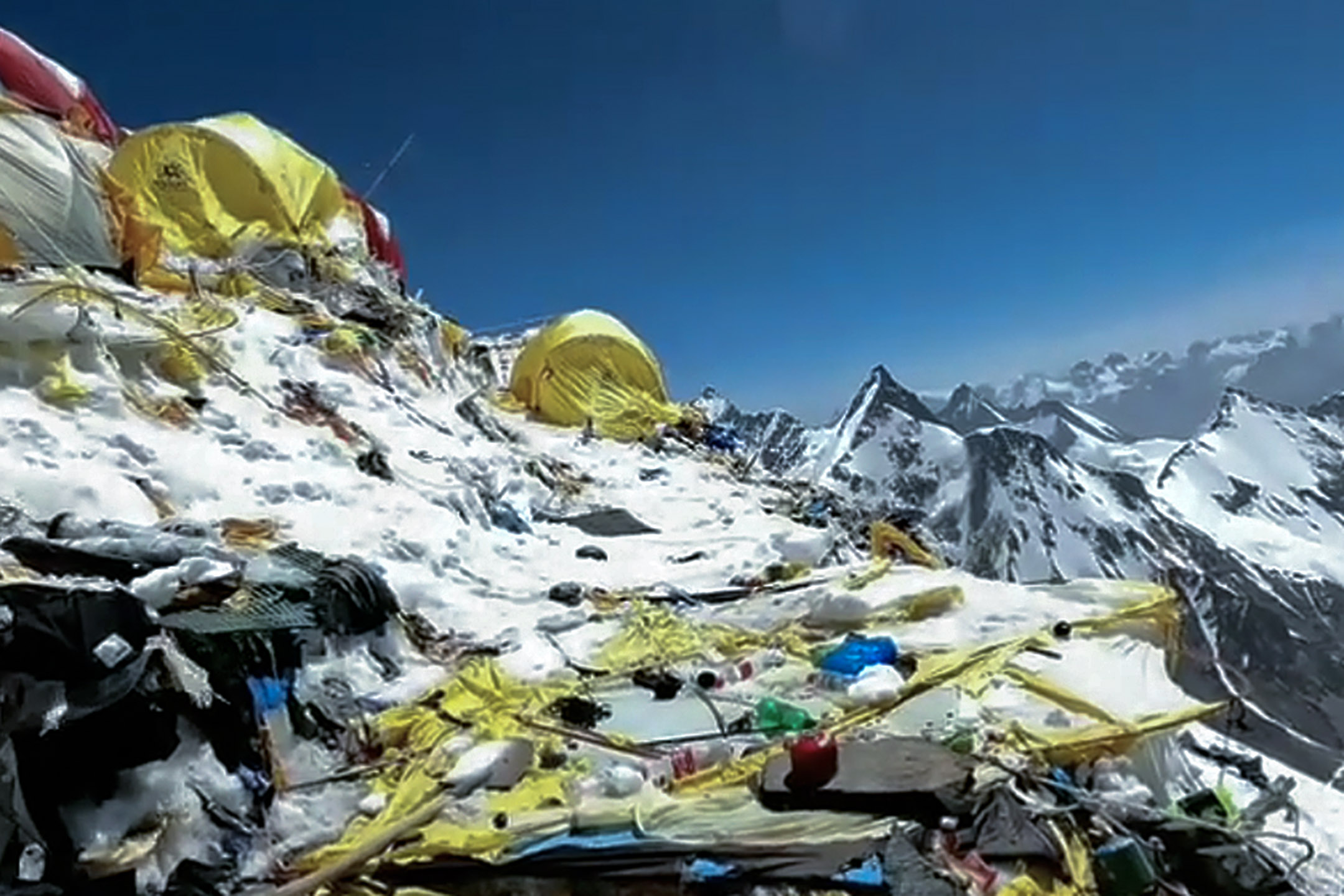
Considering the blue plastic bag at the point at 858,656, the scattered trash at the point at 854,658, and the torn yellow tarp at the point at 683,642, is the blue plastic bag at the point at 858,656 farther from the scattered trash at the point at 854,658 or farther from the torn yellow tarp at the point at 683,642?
the torn yellow tarp at the point at 683,642

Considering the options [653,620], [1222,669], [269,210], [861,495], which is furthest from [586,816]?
[861,495]

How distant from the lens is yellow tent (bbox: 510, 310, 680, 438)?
1852 cm

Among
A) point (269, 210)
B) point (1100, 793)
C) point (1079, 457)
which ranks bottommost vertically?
point (1100, 793)

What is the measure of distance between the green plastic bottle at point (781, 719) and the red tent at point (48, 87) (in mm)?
13729

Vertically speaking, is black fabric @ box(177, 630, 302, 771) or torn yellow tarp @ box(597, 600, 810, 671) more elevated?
torn yellow tarp @ box(597, 600, 810, 671)

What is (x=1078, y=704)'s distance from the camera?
6254 millimetres

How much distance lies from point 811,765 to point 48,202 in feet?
31.4

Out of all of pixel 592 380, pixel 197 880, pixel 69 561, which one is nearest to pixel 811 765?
pixel 197 880

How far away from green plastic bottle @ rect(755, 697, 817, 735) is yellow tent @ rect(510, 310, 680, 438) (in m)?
11.6

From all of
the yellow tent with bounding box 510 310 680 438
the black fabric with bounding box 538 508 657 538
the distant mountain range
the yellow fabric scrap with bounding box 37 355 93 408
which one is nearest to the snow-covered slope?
the distant mountain range

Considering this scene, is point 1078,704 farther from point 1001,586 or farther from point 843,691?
point 1001,586

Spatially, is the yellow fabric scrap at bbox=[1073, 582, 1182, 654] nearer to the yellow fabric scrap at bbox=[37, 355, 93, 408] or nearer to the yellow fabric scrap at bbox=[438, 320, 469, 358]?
the yellow fabric scrap at bbox=[37, 355, 93, 408]

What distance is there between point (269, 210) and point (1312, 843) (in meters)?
14.3

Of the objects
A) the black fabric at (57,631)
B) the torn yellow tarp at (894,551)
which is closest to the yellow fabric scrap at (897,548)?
the torn yellow tarp at (894,551)
